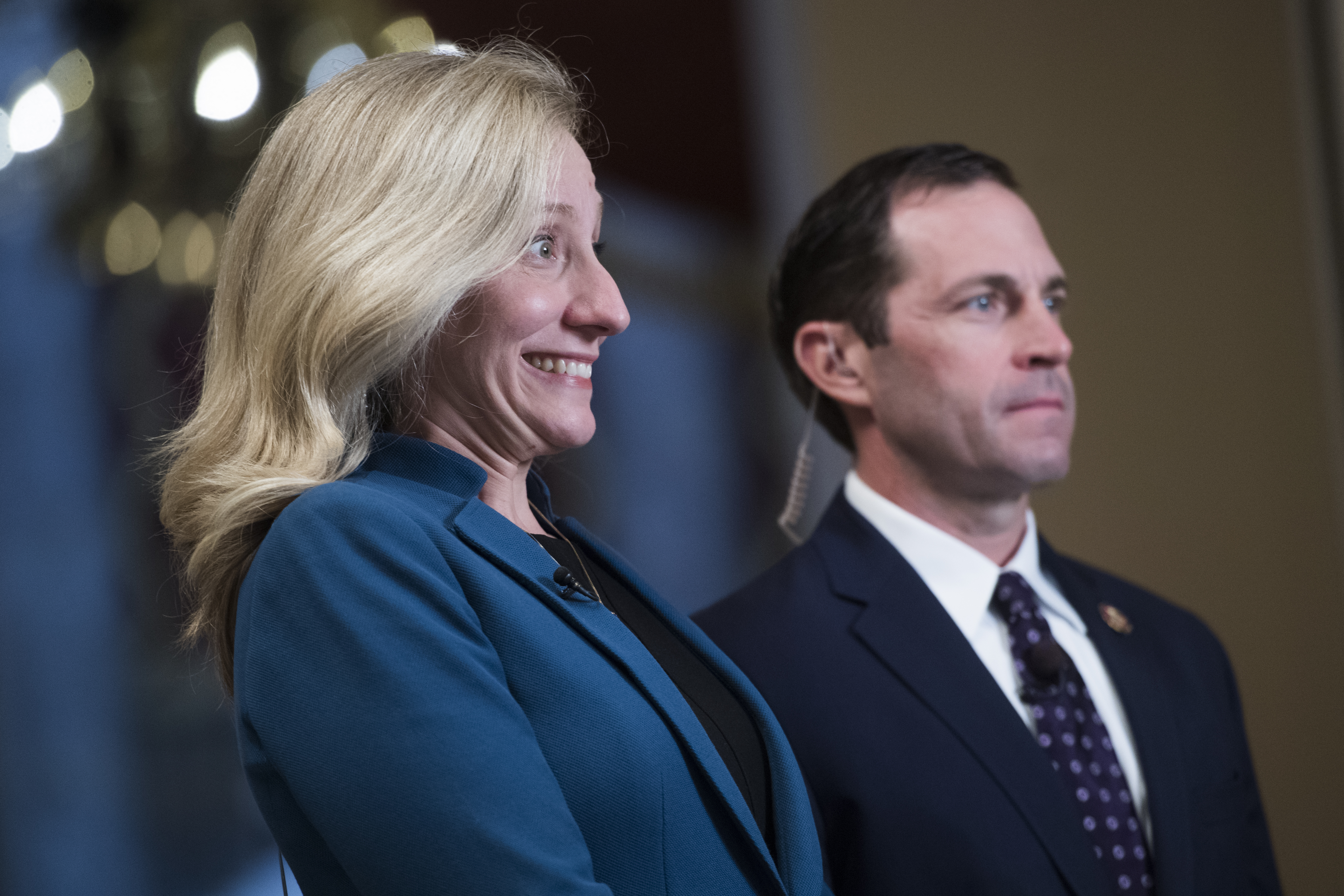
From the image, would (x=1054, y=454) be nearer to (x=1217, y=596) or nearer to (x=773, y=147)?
(x=1217, y=596)

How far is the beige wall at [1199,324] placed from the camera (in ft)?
9.68

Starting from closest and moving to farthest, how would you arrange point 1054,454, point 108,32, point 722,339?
point 1054,454
point 108,32
point 722,339

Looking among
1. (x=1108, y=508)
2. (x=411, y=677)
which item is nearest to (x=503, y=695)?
(x=411, y=677)

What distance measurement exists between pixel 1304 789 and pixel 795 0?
99.2 inches

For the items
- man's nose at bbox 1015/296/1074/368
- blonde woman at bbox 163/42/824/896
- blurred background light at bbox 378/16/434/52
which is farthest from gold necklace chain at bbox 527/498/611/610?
blurred background light at bbox 378/16/434/52

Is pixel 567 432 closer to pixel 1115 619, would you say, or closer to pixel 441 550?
pixel 441 550

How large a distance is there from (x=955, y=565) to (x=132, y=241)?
1.35m

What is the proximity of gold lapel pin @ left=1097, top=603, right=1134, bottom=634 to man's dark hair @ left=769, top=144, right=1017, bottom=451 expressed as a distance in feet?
1.54

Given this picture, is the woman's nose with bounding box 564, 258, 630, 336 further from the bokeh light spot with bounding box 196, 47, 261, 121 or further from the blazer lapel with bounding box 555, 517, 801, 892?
the bokeh light spot with bounding box 196, 47, 261, 121

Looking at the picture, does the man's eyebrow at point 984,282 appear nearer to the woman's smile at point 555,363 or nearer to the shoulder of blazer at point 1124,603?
the shoulder of blazer at point 1124,603

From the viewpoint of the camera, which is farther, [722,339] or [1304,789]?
[722,339]

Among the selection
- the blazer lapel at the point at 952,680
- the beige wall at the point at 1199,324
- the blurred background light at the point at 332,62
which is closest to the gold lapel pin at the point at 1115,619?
the blazer lapel at the point at 952,680

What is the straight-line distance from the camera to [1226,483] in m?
3.06

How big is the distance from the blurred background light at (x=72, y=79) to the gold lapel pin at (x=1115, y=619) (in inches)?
68.2
